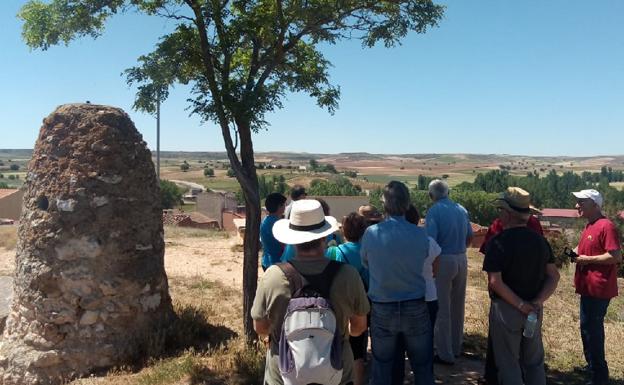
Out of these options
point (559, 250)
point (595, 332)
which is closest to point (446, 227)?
point (595, 332)

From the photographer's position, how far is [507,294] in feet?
12.7

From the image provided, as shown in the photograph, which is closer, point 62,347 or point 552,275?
point 552,275

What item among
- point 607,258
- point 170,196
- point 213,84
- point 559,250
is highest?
point 213,84

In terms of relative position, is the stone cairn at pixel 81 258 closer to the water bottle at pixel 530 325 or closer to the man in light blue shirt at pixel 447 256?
the man in light blue shirt at pixel 447 256

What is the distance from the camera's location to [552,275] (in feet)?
12.9

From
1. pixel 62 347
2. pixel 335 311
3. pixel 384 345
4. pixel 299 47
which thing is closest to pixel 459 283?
pixel 384 345

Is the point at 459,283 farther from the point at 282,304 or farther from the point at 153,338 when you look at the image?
the point at 153,338

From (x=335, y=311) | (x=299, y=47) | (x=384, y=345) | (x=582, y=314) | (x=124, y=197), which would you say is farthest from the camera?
(x=299, y=47)

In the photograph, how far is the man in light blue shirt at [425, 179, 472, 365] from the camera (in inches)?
199

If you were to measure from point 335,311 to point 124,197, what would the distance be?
142 inches

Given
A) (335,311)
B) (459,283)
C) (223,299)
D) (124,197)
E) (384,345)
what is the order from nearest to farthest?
(335,311) < (384,345) < (459,283) < (124,197) < (223,299)

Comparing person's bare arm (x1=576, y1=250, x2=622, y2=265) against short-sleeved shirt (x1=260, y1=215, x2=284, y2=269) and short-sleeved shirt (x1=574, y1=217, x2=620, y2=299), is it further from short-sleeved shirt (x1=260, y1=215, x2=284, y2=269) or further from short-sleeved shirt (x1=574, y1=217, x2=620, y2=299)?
short-sleeved shirt (x1=260, y1=215, x2=284, y2=269)

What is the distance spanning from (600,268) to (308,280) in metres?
3.15

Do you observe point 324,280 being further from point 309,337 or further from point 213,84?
point 213,84
